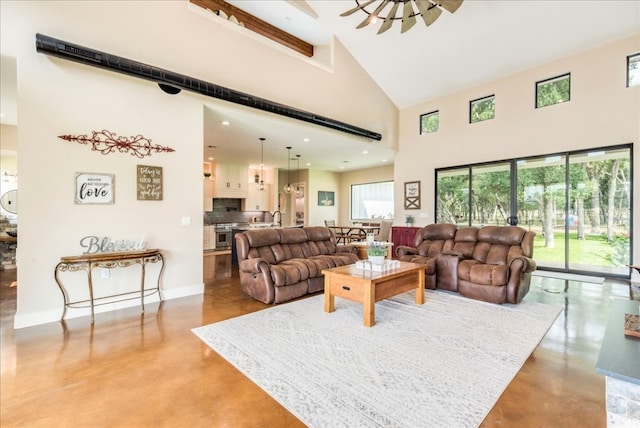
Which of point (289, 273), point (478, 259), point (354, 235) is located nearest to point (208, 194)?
point (354, 235)

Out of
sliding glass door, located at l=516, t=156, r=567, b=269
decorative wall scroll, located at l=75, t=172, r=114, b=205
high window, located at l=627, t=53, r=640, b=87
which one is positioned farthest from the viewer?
sliding glass door, located at l=516, t=156, r=567, b=269

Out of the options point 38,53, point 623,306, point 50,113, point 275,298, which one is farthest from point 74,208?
point 623,306

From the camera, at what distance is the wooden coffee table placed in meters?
3.12

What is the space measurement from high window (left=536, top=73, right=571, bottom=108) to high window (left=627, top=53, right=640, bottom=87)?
785 millimetres

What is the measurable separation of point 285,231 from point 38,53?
12.1 ft

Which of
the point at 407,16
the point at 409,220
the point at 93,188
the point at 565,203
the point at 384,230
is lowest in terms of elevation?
the point at 384,230

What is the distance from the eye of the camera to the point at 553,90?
19.1 feet

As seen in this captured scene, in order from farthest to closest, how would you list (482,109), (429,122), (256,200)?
(256,200), (429,122), (482,109)

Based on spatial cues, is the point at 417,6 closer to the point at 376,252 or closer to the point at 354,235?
the point at 376,252

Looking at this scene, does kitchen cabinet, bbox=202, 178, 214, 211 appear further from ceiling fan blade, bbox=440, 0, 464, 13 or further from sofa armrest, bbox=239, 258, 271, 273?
ceiling fan blade, bbox=440, 0, 464, 13

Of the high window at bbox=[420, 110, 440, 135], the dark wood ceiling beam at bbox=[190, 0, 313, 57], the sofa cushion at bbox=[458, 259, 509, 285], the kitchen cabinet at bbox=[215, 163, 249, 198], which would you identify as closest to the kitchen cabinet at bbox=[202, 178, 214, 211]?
the kitchen cabinet at bbox=[215, 163, 249, 198]

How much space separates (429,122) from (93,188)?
24.0ft

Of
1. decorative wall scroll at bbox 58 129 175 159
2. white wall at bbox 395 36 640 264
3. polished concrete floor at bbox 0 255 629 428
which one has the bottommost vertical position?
polished concrete floor at bbox 0 255 629 428

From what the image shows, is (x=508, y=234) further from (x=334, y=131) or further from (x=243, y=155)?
(x=243, y=155)
